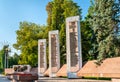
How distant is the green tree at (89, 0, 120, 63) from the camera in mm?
29188

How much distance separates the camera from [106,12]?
29.7 metres

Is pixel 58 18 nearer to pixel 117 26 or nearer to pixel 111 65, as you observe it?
pixel 117 26

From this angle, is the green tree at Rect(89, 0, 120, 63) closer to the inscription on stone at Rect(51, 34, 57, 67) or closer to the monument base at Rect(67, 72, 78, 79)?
the monument base at Rect(67, 72, 78, 79)

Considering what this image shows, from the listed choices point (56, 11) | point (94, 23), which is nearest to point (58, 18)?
point (56, 11)

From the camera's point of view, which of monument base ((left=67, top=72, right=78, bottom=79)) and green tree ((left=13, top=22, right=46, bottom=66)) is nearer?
monument base ((left=67, top=72, right=78, bottom=79))

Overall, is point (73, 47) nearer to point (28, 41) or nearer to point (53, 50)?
point (53, 50)

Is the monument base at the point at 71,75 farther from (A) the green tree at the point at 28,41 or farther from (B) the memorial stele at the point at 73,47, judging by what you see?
(A) the green tree at the point at 28,41

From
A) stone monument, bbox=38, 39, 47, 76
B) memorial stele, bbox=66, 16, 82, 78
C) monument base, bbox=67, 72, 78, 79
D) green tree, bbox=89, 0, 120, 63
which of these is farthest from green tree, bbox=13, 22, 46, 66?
green tree, bbox=89, 0, 120, 63

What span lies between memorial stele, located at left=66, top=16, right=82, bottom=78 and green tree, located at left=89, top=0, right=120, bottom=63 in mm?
1990

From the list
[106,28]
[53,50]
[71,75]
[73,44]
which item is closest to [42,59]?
[53,50]

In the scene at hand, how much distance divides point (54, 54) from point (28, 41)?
15.6 m

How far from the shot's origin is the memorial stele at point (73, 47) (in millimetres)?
30494

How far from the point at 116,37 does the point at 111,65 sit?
3.63 m

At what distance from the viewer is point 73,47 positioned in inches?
1239
